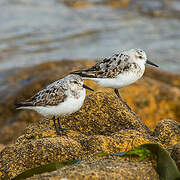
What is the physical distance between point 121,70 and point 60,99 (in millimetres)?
1748

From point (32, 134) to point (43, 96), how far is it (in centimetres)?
65

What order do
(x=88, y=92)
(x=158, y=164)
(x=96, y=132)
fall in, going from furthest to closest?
(x=88, y=92)
(x=96, y=132)
(x=158, y=164)

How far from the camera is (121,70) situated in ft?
23.2

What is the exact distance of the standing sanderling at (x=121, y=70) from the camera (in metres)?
7.02

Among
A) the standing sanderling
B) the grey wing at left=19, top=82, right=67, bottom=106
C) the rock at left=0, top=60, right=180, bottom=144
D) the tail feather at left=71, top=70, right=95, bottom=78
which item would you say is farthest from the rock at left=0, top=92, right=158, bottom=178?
the rock at left=0, top=60, right=180, bottom=144

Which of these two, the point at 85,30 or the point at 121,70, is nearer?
the point at 121,70

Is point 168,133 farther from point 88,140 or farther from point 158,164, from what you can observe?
point 158,164

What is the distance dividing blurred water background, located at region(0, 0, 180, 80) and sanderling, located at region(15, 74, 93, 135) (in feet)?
27.2

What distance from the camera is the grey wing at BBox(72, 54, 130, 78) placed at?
7090 millimetres

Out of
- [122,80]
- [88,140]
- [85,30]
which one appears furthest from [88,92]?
[85,30]

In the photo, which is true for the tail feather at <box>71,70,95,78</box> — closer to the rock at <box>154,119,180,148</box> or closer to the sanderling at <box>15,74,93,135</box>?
the sanderling at <box>15,74,93,135</box>

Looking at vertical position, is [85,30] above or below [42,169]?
below

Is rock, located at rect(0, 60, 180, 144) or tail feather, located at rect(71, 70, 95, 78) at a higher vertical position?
tail feather, located at rect(71, 70, 95, 78)

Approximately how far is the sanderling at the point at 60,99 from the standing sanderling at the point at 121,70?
1.31m
